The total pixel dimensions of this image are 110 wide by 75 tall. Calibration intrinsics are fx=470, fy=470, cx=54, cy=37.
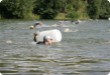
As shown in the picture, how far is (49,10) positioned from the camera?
8838cm

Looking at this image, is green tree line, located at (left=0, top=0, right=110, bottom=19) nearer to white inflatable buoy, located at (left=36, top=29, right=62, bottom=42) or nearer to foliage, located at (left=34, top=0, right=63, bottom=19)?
foliage, located at (left=34, top=0, right=63, bottom=19)

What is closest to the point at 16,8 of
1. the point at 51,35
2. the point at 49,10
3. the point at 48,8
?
the point at 48,8

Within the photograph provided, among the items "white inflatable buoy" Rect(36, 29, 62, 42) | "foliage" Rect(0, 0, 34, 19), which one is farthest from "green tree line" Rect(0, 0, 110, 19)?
"white inflatable buoy" Rect(36, 29, 62, 42)

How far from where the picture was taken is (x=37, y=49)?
66.9 feet

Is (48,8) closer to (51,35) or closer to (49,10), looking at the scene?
(49,10)

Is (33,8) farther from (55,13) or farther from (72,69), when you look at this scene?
(72,69)

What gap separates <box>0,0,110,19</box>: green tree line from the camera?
266 feet

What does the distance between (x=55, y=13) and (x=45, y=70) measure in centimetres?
7609

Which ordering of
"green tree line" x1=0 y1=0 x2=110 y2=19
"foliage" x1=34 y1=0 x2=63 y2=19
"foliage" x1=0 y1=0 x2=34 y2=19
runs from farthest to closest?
"foliage" x1=34 y1=0 x2=63 y2=19
"green tree line" x1=0 y1=0 x2=110 y2=19
"foliage" x1=0 y1=0 x2=34 y2=19

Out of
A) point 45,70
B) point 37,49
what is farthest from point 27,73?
point 37,49

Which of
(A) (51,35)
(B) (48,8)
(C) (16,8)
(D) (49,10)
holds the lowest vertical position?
(D) (49,10)

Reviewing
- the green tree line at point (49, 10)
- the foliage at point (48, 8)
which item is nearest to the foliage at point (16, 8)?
the green tree line at point (49, 10)

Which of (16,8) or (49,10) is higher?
(16,8)

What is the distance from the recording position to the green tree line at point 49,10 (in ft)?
266
